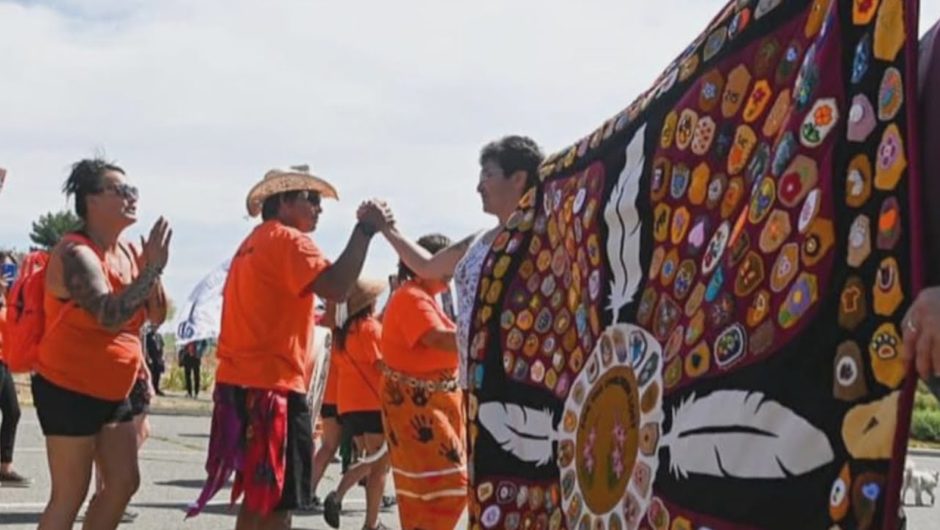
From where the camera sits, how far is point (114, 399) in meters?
5.52

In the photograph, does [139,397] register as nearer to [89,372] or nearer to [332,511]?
[89,372]

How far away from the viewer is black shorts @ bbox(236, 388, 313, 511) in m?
5.40

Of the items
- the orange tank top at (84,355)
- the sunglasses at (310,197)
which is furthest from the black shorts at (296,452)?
the sunglasses at (310,197)

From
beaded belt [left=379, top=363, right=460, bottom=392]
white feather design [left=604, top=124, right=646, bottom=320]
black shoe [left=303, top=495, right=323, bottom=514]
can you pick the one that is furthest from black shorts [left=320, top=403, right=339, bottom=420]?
white feather design [left=604, top=124, right=646, bottom=320]

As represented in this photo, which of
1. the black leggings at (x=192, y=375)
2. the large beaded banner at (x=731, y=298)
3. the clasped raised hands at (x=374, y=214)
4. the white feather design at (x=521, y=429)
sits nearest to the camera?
the large beaded banner at (x=731, y=298)

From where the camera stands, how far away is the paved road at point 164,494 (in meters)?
8.02

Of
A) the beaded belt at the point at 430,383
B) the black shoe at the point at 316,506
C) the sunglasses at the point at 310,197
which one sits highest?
the sunglasses at the point at 310,197

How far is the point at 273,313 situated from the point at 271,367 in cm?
21

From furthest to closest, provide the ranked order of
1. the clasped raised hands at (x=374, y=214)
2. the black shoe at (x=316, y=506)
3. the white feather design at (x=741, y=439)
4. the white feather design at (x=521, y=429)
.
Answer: the black shoe at (x=316, y=506), the clasped raised hands at (x=374, y=214), the white feather design at (x=521, y=429), the white feather design at (x=741, y=439)

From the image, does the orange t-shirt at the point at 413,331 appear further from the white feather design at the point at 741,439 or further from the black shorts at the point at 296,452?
the white feather design at the point at 741,439

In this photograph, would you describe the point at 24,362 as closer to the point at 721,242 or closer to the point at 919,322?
the point at 721,242

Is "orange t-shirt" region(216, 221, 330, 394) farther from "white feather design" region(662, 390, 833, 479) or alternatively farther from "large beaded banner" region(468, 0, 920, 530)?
"white feather design" region(662, 390, 833, 479)

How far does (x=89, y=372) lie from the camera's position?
18.0ft

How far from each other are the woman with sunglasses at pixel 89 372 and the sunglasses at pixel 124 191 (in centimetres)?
22
